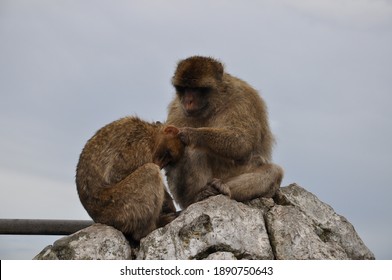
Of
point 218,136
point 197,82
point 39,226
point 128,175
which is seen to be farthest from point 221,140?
point 39,226

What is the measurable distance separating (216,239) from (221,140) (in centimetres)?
169

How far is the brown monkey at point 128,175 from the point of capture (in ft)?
24.9

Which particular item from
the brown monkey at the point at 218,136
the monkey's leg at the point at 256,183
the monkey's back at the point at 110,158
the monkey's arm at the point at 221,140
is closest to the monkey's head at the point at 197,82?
the brown monkey at the point at 218,136

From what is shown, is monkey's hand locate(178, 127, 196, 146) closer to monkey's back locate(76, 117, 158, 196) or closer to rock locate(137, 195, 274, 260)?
monkey's back locate(76, 117, 158, 196)

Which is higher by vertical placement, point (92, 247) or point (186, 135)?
point (186, 135)

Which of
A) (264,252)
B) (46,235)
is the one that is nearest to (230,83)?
(264,252)

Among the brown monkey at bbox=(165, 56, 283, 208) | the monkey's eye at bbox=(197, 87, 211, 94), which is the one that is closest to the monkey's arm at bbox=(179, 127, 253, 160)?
the brown monkey at bbox=(165, 56, 283, 208)

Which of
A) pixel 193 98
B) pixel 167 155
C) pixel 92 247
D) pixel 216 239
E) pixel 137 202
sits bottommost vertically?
pixel 216 239

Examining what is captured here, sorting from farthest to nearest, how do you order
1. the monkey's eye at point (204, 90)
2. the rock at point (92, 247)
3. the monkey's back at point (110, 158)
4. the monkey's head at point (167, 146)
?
1. the monkey's eye at point (204, 90)
2. the monkey's head at point (167, 146)
3. the monkey's back at point (110, 158)
4. the rock at point (92, 247)

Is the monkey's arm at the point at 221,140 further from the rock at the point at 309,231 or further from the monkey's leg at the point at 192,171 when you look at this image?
the rock at the point at 309,231

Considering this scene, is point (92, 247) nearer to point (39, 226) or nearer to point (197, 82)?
point (197, 82)

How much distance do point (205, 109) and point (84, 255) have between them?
2.78 metres

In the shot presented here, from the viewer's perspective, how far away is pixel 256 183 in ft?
27.7

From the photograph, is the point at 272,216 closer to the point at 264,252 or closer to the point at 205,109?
the point at 264,252
